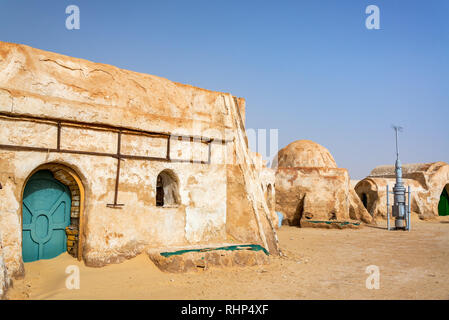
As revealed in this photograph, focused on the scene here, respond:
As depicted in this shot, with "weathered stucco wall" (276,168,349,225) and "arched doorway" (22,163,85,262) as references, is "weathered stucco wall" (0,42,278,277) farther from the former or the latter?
"weathered stucco wall" (276,168,349,225)

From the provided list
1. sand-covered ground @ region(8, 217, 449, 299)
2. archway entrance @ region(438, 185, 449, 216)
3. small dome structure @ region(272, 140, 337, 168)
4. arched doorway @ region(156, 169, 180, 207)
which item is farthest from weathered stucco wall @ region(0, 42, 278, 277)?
archway entrance @ region(438, 185, 449, 216)

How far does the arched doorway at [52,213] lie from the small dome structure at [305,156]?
1585 cm

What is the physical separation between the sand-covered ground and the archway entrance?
58.6ft

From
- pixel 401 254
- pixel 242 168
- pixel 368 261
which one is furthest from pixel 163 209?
→ pixel 401 254

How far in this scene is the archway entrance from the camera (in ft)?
80.4

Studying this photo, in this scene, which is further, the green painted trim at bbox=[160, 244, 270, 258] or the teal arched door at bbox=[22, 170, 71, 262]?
the green painted trim at bbox=[160, 244, 270, 258]

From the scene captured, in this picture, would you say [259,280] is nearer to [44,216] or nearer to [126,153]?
[126,153]

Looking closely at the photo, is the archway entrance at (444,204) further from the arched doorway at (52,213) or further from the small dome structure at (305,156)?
the arched doorway at (52,213)

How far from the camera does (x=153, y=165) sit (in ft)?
24.2

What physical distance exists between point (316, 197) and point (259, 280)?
10.9m
